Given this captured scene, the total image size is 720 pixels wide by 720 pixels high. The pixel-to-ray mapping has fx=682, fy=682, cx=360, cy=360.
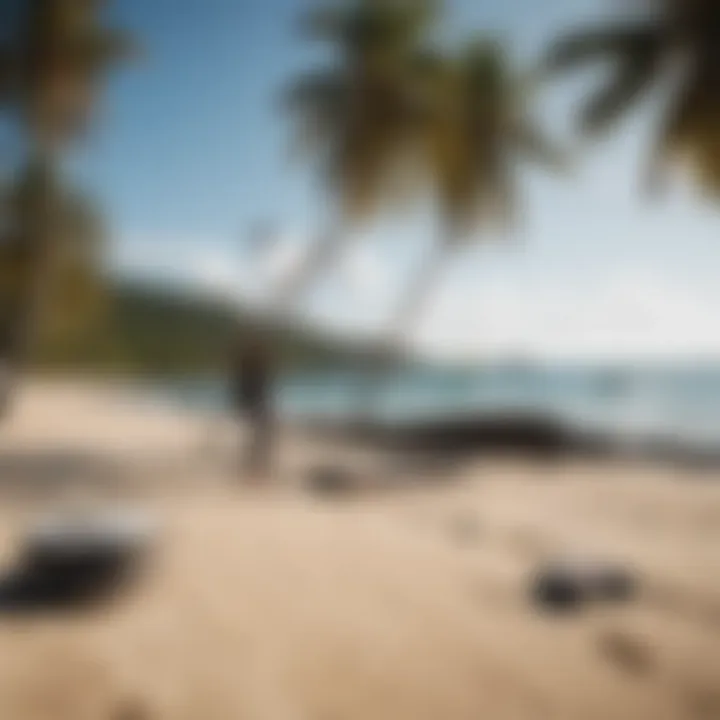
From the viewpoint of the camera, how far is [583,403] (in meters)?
1.69

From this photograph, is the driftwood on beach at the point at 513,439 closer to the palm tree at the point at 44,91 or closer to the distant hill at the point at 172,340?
the distant hill at the point at 172,340

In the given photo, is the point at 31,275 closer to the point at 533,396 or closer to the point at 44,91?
the point at 44,91

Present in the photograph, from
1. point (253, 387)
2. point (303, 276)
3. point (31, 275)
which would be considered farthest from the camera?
point (31, 275)

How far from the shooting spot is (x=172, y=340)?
1275mm

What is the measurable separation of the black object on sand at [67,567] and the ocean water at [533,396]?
314 millimetres

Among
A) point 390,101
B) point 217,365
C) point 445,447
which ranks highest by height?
point 390,101

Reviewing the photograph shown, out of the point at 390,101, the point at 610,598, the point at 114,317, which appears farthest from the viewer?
the point at 390,101

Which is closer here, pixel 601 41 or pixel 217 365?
pixel 217 365

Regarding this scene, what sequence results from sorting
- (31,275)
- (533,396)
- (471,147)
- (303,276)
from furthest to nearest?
(471,147) → (533,396) → (31,275) → (303,276)

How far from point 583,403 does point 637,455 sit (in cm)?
22

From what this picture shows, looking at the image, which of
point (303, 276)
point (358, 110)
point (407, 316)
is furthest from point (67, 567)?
point (358, 110)

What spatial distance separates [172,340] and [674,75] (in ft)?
4.64

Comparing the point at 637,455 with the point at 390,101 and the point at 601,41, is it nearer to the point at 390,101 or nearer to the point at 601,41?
the point at 601,41

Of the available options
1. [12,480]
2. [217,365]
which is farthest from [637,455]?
[12,480]
